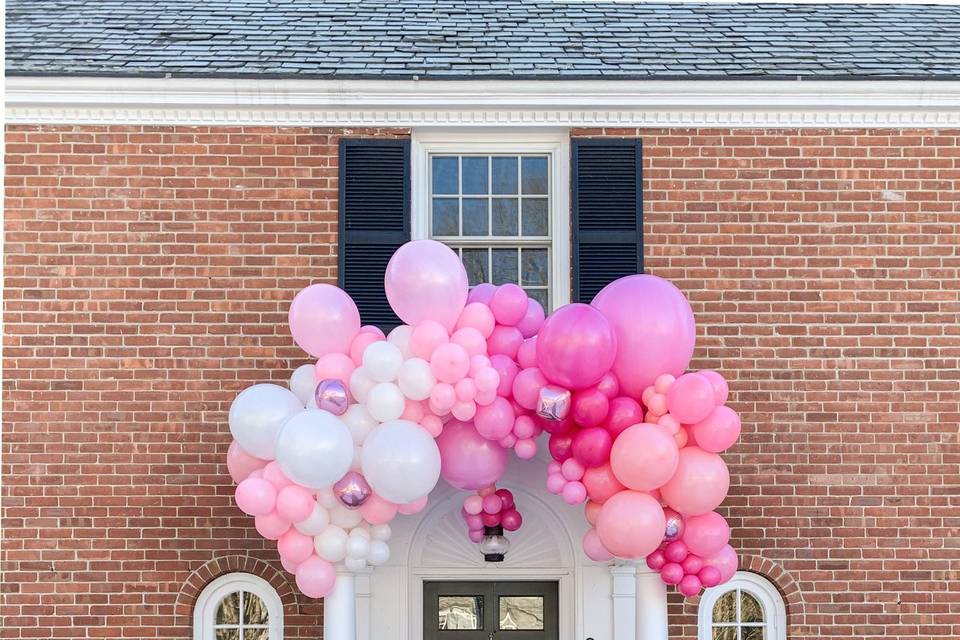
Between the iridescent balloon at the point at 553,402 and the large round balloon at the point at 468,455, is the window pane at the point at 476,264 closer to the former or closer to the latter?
the large round balloon at the point at 468,455

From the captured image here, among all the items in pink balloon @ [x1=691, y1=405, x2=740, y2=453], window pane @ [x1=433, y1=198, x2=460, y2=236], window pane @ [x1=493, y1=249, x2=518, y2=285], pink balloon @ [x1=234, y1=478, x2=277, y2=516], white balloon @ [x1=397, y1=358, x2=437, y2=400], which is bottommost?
pink balloon @ [x1=234, y1=478, x2=277, y2=516]

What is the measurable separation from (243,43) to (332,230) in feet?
5.79

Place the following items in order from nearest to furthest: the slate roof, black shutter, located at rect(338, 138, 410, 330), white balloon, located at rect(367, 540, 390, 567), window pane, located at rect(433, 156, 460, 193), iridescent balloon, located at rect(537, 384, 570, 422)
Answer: iridescent balloon, located at rect(537, 384, 570, 422), white balloon, located at rect(367, 540, 390, 567), black shutter, located at rect(338, 138, 410, 330), the slate roof, window pane, located at rect(433, 156, 460, 193)

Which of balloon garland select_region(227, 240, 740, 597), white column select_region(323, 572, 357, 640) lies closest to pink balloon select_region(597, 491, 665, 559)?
balloon garland select_region(227, 240, 740, 597)

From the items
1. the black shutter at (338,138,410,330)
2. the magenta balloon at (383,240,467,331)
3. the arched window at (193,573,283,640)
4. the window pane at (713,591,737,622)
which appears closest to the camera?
the magenta balloon at (383,240,467,331)

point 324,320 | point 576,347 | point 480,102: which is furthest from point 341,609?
point 480,102

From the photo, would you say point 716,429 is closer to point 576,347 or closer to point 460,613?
point 576,347

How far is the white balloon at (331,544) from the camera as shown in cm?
643

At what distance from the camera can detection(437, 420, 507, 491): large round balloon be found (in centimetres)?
652

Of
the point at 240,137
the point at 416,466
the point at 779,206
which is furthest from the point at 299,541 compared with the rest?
the point at 779,206

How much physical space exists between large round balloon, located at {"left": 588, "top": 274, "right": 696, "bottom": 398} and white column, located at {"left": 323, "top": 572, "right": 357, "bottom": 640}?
2086 millimetres

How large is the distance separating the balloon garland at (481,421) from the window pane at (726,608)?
123 centimetres

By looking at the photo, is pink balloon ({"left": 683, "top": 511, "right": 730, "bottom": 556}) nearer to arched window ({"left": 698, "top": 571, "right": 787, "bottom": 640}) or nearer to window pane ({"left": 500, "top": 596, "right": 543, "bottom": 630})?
arched window ({"left": 698, "top": 571, "right": 787, "bottom": 640})

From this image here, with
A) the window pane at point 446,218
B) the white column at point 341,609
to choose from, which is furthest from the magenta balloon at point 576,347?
the window pane at point 446,218
